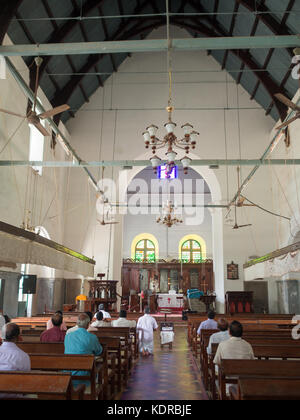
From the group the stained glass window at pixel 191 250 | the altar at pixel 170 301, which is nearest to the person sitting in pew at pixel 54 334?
the altar at pixel 170 301

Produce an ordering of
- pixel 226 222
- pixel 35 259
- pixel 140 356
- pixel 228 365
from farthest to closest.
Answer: pixel 226 222 < pixel 140 356 < pixel 35 259 < pixel 228 365

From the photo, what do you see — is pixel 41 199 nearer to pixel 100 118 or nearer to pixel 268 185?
pixel 100 118

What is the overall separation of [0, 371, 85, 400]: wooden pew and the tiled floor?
7.45 ft

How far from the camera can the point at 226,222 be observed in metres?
14.5

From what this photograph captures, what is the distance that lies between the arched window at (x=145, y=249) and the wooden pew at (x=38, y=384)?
1905cm

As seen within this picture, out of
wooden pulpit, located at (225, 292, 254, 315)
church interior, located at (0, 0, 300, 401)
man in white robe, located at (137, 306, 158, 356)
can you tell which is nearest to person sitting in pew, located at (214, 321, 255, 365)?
church interior, located at (0, 0, 300, 401)

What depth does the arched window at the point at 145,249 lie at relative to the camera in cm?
2147

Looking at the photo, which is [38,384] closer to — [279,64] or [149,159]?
[149,159]

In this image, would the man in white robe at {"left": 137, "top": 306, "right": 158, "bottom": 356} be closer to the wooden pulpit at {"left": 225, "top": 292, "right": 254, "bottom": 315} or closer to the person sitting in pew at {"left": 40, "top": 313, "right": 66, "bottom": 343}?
the person sitting in pew at {"left": 40, "top": 313, "right": 66, "bottom": 343}

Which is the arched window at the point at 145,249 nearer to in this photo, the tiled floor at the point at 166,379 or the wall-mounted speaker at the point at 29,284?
the wall-mounted speaker at the point at 29,284

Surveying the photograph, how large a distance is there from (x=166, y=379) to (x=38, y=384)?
132 inches

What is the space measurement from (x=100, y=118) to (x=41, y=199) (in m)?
5.40
